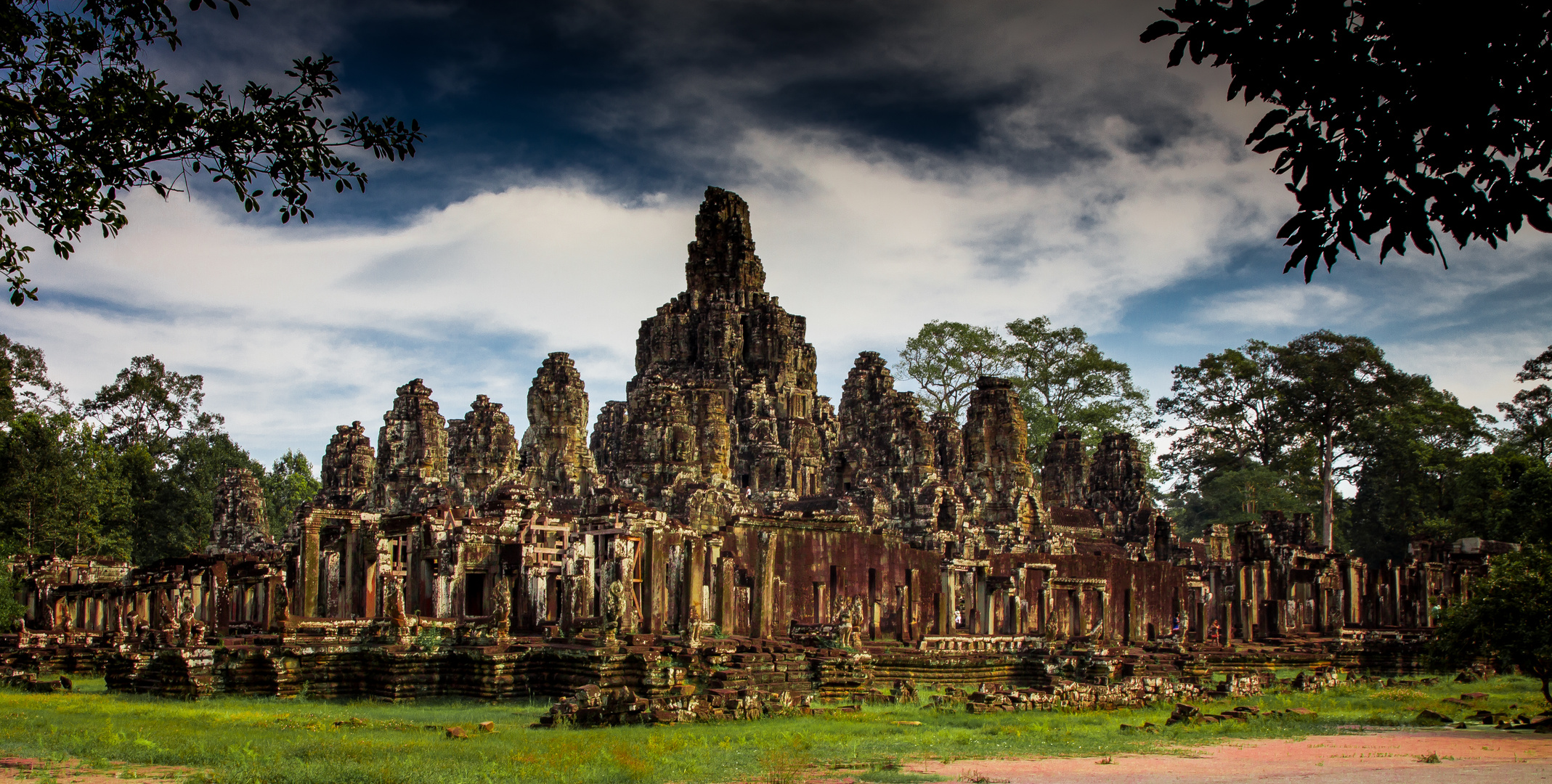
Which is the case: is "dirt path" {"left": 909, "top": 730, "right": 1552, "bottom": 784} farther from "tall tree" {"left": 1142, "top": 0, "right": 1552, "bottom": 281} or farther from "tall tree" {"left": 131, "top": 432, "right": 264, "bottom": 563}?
"tall tree" {"left": 131, "top": 432, "right": 264, "bottom": 563}

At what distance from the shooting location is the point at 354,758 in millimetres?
12195

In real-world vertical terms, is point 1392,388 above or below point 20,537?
above

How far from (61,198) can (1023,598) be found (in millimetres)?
27385

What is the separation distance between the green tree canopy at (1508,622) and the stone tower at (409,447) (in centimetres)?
3261

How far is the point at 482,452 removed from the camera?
154ft

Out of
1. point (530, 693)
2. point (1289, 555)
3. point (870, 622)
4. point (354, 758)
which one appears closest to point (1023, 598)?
point (870, 622)

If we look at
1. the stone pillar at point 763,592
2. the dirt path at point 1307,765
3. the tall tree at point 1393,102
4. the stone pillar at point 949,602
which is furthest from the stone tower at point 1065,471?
the tall tree at point 1393,102

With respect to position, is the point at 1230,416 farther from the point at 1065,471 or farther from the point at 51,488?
the point at 51,488

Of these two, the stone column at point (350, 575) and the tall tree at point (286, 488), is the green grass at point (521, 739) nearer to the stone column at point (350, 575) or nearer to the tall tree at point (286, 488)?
the stone column at point (350, 575)

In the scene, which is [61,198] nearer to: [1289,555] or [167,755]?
[167,755]

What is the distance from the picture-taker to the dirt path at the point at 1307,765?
1251 centimetres

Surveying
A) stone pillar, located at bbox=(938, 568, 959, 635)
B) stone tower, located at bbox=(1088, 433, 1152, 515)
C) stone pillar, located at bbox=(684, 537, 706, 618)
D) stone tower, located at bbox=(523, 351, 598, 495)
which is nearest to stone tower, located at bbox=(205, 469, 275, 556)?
stone tower, located at bbox=(523, 351, 598, 495)

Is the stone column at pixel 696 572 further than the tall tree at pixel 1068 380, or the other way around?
the tall tree at pixel 1068 380

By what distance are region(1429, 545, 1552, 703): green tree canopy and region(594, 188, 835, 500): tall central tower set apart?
27890mm
